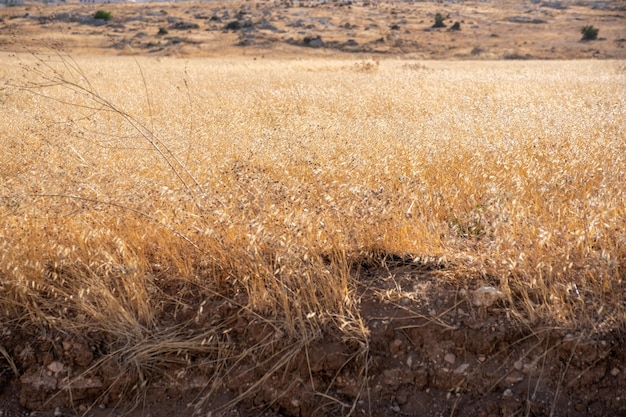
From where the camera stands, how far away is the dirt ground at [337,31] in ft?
104

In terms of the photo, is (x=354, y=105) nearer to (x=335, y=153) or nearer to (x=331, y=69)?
(x=335, y=153)

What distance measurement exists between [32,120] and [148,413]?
5.38 meters

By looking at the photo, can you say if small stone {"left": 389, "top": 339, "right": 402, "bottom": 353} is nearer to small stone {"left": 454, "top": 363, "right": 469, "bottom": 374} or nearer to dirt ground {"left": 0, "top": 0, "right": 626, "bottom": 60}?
small stone {"left": 454, "top": 363, "right": 469, "bottom": 374}

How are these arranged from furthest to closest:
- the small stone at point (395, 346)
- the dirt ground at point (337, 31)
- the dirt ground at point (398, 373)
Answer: the dirt ground at point (337, 31) → the small stone at point (395, 346) → the dirt ground at point (398, 373)

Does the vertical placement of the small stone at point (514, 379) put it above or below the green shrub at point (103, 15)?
below

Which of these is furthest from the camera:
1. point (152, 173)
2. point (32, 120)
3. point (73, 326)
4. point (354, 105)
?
point (354, 105)

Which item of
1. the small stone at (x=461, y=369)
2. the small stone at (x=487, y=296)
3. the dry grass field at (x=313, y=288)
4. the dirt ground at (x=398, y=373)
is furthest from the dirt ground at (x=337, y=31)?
the small stone at (x=461, y=369)

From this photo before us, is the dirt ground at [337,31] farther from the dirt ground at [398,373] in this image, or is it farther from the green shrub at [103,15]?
the dirt ground at [398,373]

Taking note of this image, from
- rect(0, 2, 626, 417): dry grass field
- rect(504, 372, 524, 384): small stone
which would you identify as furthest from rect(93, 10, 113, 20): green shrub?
rect(504, 372, 524, 384): small stone

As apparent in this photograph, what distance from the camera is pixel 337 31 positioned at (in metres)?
40.0

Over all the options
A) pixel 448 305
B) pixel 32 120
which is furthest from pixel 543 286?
pixel 32 120

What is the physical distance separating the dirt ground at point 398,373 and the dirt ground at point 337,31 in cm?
2379

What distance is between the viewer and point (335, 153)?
508 centimetres

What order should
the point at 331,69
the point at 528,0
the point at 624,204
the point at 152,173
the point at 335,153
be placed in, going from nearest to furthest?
the point at 624,204 < the point at 152,173 < the point at 335,153 < the point at 331,69 < the point at 528,0
